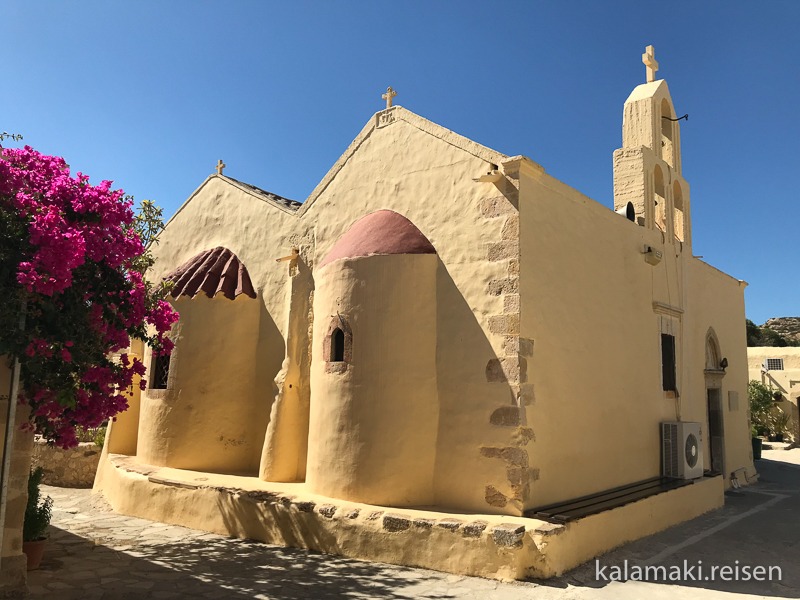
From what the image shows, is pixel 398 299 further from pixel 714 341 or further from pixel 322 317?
pixel 714 341

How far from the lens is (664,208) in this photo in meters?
11.0

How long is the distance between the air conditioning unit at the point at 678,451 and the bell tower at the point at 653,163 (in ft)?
10.7

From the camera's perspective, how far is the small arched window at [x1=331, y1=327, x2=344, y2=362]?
7789mm

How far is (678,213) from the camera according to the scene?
11.8 meters

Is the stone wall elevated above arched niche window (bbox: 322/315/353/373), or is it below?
below

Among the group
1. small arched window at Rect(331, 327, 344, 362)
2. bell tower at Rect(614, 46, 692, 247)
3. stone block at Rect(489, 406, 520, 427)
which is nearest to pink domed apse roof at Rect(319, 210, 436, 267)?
small arched window at Rect(331, 327, 344, 362)

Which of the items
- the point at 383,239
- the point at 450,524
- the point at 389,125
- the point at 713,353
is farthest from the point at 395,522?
the point at 713,353

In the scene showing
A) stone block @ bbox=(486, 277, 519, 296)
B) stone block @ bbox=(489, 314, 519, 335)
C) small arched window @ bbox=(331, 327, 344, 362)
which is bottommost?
small arched window @ bbox=(331, 327, 344, 362)

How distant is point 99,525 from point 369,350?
4.54 meters

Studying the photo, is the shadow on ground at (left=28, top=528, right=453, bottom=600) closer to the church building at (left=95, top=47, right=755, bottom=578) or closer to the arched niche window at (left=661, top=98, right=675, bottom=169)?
the church building at (left=95, top=47, right=755, bottom=578)

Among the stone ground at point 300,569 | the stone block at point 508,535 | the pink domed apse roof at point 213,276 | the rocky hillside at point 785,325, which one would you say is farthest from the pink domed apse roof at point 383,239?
the rocky hillside at point 785,325

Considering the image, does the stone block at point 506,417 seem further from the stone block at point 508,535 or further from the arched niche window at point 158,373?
the arched niche window at point 158,373

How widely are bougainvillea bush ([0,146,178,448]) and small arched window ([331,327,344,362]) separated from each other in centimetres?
262

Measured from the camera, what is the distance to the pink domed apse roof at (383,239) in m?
7.71
